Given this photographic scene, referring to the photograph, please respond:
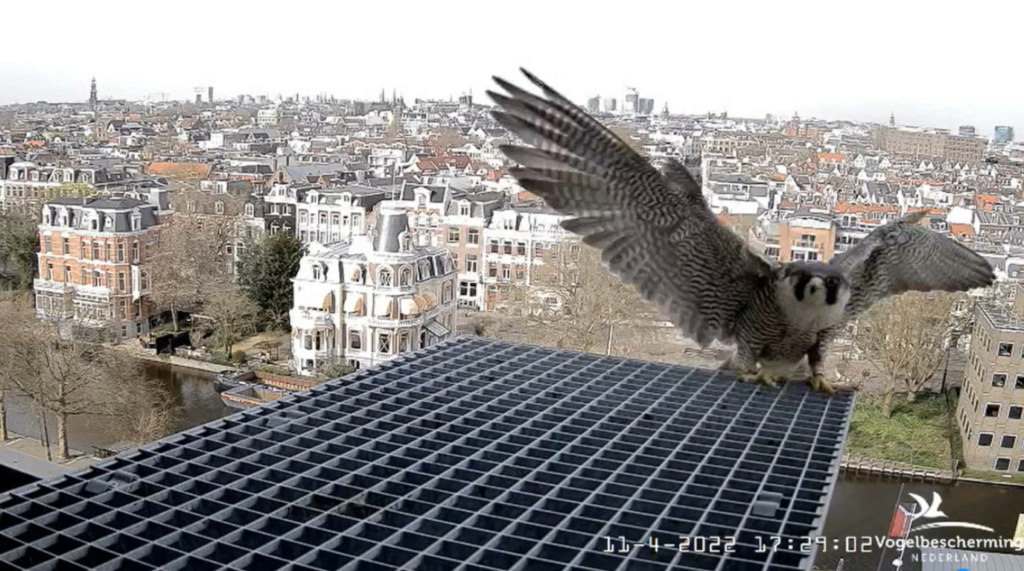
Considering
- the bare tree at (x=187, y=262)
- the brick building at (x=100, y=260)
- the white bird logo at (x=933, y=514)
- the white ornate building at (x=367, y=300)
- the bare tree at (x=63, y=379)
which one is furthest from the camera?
the bare tree at (x=187, y=262)

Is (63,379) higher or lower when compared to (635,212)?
lower

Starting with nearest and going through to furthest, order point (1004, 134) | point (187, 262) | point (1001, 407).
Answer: point (1001, 407), point (187, 262), point (1004, 134)

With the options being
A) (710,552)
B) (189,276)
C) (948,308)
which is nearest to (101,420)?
(189,276)

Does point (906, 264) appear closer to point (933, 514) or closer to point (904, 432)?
point (933, 514)

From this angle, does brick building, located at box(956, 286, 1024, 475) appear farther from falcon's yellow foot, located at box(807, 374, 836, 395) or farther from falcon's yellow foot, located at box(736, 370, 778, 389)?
falcon's yellow foot, located at box(736, 370, 778, 389)

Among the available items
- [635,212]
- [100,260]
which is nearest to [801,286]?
[635,212]

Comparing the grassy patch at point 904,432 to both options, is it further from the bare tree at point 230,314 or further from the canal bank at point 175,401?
the bare tree at point 230,314

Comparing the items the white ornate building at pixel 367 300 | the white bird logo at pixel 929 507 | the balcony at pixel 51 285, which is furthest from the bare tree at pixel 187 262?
the white bird logo at pixel 929 507
